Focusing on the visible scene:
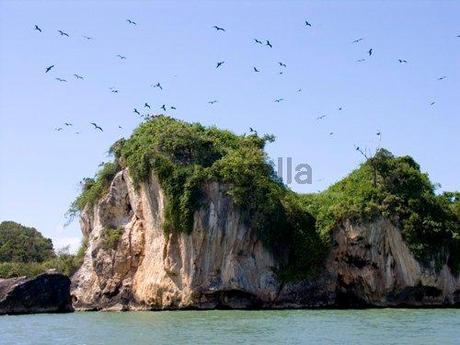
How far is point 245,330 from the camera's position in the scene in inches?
896

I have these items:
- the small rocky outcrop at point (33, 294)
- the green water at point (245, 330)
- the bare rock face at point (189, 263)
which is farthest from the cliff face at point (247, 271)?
the green water at point (245, 330)

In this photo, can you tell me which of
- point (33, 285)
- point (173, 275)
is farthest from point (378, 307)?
point (33, 285)

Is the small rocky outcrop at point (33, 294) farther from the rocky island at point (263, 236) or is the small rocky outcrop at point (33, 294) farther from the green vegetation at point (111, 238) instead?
the green vegetation at point (111, 238)

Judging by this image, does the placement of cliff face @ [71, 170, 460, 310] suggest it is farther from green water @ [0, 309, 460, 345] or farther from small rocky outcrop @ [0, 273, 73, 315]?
green water @ [0, 309, 460, 345]

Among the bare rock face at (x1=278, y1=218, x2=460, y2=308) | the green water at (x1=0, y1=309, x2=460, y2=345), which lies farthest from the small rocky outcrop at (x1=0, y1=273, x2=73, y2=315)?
the bare rock face at (x1=278, y1=218, x2=460, y2=308)

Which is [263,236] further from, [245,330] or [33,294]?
[245,330]

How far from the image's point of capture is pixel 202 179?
37094 mm

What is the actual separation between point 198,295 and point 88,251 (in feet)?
30.5

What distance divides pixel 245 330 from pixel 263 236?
47.1 feet

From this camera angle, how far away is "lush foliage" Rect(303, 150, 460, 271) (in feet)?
123

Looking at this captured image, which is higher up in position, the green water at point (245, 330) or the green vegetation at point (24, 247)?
→ the green vegetation at point (24, 247)

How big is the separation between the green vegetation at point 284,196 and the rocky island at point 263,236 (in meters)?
0.06

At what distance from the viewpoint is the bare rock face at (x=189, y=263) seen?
36.3 metres

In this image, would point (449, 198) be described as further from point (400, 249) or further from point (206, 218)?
point (206, 218)
